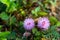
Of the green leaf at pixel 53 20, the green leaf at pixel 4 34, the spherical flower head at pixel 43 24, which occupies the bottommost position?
the green leaf at pixel 4 34

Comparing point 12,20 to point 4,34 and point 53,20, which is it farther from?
point 53,20

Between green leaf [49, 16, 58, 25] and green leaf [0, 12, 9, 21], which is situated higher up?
green leaf [0, 12, 9, 21]

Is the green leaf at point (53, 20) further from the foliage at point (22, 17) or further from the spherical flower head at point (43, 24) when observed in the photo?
the spherical flower head at point (43, 24)

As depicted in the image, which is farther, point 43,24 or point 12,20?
point 12,20

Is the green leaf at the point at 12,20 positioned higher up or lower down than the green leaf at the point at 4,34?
higher up

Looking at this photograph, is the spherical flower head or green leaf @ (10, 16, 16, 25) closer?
the spherical flower head

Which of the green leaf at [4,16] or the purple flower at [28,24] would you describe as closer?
the purple flower at [28,24]

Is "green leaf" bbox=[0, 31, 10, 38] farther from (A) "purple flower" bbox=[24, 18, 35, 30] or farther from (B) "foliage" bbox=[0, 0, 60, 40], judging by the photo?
(A) "purple flower" bbox=[24, 18, 35, 30]

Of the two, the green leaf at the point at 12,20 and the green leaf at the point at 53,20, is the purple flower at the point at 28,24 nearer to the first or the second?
the green leaf at the point at 12,20

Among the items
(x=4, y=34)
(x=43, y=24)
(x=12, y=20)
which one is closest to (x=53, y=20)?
(x=43, y=24)

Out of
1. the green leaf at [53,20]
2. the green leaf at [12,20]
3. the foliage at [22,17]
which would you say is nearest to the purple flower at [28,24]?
→ the foliage at [22,17]

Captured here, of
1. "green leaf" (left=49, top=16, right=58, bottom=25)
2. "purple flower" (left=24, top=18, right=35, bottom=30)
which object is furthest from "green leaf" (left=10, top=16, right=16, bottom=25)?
"green leaf" (left=49, top=16, right=58, bottom=25)
